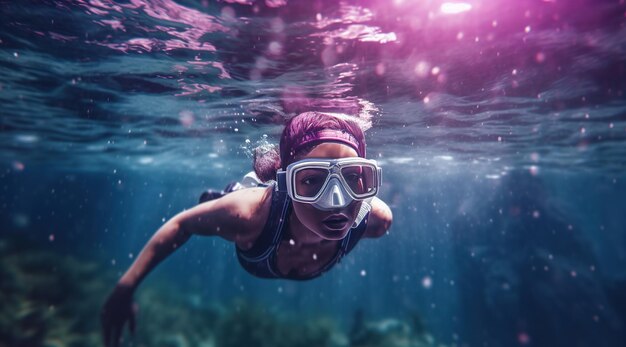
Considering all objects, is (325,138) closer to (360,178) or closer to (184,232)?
(360,178)

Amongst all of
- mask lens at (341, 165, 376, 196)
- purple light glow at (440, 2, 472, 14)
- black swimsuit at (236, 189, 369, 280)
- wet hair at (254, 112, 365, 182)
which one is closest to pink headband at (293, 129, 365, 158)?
wet hair at (254, 112, 365, 182)

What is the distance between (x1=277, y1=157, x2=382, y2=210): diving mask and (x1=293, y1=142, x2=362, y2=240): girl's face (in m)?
0.11

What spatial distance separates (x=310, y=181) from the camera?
14.2 feet

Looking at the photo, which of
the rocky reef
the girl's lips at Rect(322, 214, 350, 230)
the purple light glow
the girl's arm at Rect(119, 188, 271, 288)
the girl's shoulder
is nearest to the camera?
the girl's arm at Rect(119, 188, 271, 288)

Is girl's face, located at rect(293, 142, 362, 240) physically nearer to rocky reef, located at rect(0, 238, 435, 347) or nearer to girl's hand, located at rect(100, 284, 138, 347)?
girl's hand, located at rect(100, 284, 138, 347)

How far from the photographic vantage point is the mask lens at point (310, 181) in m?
4.22

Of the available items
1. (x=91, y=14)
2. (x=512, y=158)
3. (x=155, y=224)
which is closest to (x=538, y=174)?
(x=512, y=158)

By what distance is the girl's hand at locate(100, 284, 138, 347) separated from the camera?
3.34 meters

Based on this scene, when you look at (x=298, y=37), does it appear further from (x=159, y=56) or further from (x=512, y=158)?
(x=512, y=158)

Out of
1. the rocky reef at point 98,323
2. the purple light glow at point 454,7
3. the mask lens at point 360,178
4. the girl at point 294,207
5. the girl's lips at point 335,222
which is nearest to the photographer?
the girl at point 294,207

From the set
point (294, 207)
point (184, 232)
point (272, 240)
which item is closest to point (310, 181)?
point (294, 207)

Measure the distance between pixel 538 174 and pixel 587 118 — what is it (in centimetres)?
1619

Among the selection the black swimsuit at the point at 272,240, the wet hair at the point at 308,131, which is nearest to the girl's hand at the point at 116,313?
the black swimsuit at the point at 272,240

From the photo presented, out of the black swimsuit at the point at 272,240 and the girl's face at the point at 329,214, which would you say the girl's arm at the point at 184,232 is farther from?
the girl's face at the point at 329,214
